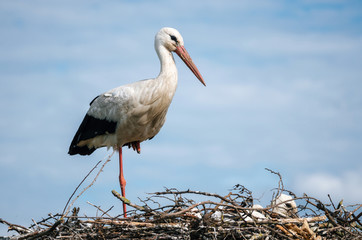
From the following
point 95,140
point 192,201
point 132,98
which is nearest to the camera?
point 192,201

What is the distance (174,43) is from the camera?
6.36 m

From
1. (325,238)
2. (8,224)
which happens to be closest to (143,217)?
(8,224)

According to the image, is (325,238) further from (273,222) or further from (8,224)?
(8,224)

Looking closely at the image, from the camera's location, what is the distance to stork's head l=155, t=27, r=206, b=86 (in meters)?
6.35

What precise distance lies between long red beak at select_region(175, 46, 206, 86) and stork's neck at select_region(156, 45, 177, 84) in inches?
4.3

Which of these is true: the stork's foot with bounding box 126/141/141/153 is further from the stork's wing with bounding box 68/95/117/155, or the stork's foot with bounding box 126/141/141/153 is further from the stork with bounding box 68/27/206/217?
the stork's wing with bounding box 68/95/117/155

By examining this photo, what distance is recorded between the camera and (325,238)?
4.35 m

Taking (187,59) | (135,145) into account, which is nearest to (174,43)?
(187,59)

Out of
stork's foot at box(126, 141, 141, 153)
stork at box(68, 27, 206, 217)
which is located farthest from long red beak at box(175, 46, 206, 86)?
stork's foot at box(126, 141, 141, 153)

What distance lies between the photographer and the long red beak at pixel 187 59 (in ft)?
20.9

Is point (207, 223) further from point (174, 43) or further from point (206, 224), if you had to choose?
point (174, 43)

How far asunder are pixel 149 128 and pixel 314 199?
2.55 meters

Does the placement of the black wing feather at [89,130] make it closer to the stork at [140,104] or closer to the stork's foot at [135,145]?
the stork at [140,104]

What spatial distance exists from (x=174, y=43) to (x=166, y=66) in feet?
0.97
